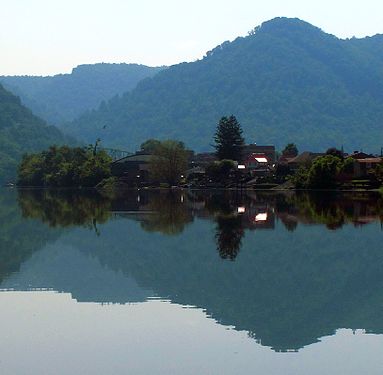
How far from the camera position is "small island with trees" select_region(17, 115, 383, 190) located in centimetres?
10794

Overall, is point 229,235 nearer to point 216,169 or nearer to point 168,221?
point 168,221

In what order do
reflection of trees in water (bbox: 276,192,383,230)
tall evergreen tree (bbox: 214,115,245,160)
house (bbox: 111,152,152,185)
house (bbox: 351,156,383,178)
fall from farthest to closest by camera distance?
house (bbox: 111,152,152,185) → tall evergreen tree (bbox: 214,115,245,160) → house (bbox: 351,156,383,178) → reflection of trees in water (bbox: 276,192,383,230)

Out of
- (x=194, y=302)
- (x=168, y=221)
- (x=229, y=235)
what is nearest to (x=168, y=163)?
(x=168, y=221)

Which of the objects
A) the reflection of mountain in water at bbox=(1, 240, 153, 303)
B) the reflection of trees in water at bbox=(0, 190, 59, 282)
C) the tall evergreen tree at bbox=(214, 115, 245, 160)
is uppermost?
the tall evergreen tree at bbox=(214, 115, 245, 160)

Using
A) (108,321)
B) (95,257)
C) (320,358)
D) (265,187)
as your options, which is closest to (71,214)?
(95,257)

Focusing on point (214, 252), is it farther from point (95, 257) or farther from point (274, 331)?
point (274, 331)

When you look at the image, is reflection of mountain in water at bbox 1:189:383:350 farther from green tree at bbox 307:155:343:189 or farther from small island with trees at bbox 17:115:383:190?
small island with trees at bbox 17:115:383:190

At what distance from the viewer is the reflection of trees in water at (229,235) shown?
33.9m

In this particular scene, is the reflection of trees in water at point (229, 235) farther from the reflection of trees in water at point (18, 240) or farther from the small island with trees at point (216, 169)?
the small island with trees at point (216, 169)

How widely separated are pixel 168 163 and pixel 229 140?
14.7 metres

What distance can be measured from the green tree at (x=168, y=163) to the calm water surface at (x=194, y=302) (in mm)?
98676

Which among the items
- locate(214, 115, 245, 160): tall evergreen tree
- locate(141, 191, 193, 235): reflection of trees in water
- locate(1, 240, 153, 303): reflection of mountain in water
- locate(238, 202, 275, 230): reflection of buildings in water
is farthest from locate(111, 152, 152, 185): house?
locate(1, 240, 153, 303): reflection of mountain in water

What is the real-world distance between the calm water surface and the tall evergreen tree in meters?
106

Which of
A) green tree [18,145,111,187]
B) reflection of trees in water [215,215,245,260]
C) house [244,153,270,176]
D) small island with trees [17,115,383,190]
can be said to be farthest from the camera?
house [244,153,270,176]
